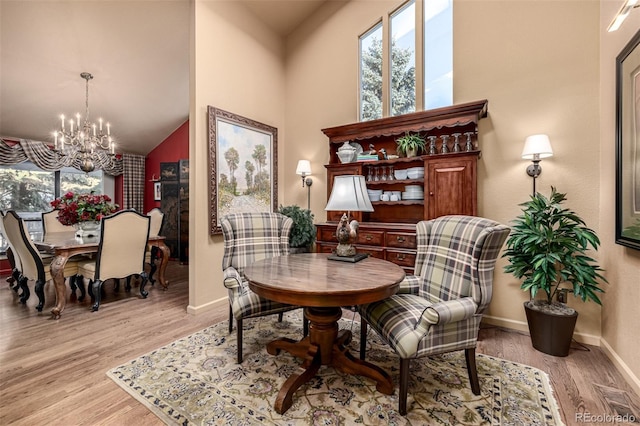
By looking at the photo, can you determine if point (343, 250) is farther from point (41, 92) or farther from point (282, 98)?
point (41, 92)

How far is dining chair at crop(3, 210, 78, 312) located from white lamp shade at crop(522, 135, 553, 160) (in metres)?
4.78

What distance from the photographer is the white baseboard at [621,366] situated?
5.66 ft

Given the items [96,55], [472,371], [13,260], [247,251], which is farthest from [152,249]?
[472,371]

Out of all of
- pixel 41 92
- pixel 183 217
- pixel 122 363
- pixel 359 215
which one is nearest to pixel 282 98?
pixel 359 215

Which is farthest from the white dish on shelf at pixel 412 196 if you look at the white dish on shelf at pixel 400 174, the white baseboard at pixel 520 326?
the white baseboard at pixel 520 326

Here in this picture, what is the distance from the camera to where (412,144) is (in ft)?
9.95

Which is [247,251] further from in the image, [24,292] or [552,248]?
[24,292]

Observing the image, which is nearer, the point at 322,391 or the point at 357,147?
the point at 322,391

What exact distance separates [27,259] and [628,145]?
17.7ft

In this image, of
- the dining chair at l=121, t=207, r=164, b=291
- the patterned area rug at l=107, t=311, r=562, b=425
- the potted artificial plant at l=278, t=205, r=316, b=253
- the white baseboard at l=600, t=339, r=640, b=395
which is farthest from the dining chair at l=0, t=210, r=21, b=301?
the white baseboard at l=600, t=339, r=640, b=395

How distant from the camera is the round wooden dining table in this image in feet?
4.72

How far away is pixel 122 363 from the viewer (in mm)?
2021

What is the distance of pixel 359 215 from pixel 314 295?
2.06 m

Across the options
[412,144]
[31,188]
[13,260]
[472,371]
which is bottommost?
[472,371]
